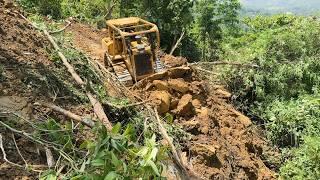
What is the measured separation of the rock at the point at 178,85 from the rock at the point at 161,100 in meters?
0.51

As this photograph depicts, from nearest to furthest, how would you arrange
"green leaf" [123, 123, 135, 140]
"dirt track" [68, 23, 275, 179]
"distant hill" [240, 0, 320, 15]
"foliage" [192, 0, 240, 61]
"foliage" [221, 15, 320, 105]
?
"green leaf" [123, 123, 135, 140] < "dirt track" [68, 23, 275, 179] < "foliage" [221, 15, 320, 105] < "foliage" [192, 0, 240, 61] < "distant hill" [240, 0, 320, 15]

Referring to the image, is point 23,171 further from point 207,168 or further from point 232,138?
point 232,138

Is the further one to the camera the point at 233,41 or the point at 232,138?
the point at 233,41

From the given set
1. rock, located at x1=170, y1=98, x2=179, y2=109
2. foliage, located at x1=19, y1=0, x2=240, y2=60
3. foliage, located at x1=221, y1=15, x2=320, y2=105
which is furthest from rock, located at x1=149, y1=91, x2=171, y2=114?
foliage, located at x1=19, y1=0, x2=240, y2=60

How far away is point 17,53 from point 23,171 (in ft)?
7.83

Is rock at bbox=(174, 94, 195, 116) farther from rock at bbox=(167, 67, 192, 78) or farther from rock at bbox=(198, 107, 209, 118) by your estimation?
rock at bbox=(167, 67, 192, 78)

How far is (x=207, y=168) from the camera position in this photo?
24.8ft

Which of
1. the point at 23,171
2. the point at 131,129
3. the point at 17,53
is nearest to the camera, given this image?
the point at 131,129

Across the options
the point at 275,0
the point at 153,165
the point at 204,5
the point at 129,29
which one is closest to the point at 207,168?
the point at 129,29

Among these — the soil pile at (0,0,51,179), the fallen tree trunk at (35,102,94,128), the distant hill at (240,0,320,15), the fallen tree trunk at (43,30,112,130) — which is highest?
the soil pile at (0,0,51,179)

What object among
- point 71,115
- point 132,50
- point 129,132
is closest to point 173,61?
point 132,50

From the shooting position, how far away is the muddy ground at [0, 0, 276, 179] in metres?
4.01

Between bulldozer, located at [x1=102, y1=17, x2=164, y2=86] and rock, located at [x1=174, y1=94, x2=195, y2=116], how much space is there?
2.77ft

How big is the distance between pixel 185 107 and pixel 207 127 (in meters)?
0.57
